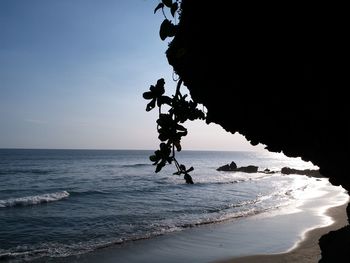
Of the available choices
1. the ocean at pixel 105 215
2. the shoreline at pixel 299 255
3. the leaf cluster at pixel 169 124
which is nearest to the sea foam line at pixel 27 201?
the ocean at pixel 105 215

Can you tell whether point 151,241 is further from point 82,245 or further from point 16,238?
point 16,238

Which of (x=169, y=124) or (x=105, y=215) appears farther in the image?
(x=105, y=215)

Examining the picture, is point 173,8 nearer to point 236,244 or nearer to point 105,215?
point 236,244

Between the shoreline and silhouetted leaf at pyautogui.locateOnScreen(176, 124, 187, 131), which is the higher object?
silhouetted leaf at pyautogui.locateOnScreen(176, 124, 187, 131)

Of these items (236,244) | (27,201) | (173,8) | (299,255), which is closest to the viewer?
(173,8)

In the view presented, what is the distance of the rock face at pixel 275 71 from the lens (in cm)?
234

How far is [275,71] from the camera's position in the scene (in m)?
2.70

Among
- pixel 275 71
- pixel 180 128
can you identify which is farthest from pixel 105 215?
pixel 275 71

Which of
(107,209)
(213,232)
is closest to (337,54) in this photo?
(213,232)

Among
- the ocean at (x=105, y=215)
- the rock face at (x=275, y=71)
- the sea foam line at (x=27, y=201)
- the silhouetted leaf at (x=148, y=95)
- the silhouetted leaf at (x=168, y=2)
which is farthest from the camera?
the sea foam line at (x=27, y=201)

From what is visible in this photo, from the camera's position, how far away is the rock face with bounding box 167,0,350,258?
234cm

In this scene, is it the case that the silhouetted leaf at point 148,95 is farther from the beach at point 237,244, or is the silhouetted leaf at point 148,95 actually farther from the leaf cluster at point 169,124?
the beach at point 237,244

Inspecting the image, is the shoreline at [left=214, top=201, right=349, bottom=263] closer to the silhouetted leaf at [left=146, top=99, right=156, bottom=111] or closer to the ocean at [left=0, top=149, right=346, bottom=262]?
the ocean at [left=0, top=149, right=346, bottom=262]

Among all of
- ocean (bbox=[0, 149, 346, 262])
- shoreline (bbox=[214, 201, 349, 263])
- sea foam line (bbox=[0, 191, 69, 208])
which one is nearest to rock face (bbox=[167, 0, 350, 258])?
shoreline (bbox=[214, 201, 349, 263])
